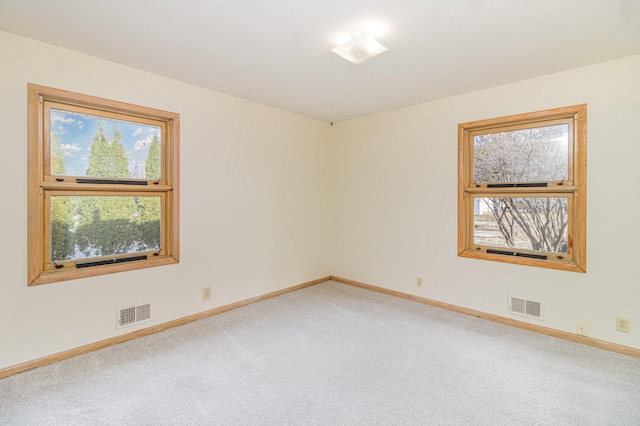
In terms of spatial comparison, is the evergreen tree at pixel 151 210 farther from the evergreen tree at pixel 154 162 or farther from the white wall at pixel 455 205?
the white wall at pixel 455 205

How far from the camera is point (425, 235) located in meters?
3.72

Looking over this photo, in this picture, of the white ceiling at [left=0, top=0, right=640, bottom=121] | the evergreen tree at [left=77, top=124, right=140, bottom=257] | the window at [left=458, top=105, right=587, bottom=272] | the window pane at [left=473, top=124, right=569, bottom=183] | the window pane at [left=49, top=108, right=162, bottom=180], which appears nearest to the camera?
the white ceiling at [left=0, top=0, right=640, bottom=121]

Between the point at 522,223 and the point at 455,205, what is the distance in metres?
0.65

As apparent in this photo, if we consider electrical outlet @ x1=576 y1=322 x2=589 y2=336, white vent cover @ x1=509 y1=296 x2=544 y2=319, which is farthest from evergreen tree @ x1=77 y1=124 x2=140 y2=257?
electrical outlet @ x1=576 y1=322 x2=589 y2=336

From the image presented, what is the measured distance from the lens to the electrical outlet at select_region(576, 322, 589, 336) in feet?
8.84

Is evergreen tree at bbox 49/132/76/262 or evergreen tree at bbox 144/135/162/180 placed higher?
evergreen tree at bbox 144/135/162/180

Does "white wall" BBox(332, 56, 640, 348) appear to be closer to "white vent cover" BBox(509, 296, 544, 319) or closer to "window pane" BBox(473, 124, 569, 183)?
"white vent cover" BBox(509, 296, 544, 319)

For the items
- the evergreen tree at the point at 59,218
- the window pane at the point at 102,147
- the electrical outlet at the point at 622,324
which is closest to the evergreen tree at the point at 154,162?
the window pane at the point at 102,147

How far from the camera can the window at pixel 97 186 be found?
7.78ft

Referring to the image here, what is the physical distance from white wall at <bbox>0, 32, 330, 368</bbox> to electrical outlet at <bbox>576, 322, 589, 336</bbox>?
115 inches

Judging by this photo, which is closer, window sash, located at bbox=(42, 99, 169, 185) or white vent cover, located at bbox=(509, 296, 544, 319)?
window sash, located at bbox=(42, 99, 169, 185)

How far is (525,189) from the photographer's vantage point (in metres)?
3.05

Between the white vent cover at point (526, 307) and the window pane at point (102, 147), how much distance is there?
3646 mm

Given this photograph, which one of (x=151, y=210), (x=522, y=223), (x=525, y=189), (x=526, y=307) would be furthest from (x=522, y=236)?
(x=151, y=210)
